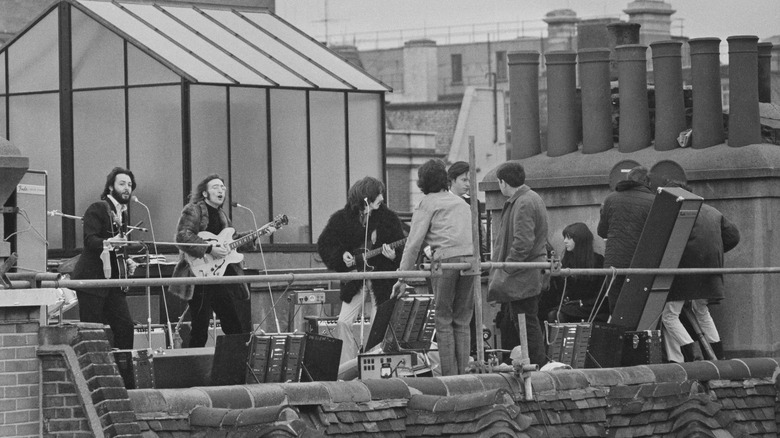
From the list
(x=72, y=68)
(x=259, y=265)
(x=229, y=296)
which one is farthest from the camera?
(x=72, y=68)

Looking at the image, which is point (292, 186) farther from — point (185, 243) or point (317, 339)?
point (317, 339)

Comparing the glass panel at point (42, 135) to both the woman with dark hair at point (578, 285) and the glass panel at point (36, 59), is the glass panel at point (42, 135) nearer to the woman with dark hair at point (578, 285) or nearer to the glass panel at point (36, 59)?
the glass panel at point (36, 59)

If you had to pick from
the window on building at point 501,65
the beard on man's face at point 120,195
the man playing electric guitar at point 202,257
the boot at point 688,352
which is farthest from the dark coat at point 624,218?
the window on building at point 501,65

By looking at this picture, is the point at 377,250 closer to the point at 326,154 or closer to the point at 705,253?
the point at 705,253

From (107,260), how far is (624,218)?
13.8 feet

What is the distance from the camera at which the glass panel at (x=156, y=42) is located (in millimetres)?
27562

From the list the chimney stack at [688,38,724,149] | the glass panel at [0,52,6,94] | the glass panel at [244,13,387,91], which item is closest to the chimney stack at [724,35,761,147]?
the chimney stack at [688,38,724,149]

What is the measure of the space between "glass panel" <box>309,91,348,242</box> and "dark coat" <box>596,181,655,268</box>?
1418 centimetres

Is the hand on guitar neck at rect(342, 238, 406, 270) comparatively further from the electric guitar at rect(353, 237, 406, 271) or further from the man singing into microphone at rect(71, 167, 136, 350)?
the man singing into microphone at rect(71, 167, 136, 350)

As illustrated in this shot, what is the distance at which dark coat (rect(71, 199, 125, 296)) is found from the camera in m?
14.1

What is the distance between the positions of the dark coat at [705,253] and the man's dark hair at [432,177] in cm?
255

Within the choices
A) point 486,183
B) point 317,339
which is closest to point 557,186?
point 486,183

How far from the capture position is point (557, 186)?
17.3 m

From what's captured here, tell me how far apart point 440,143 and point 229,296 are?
52.3 m
